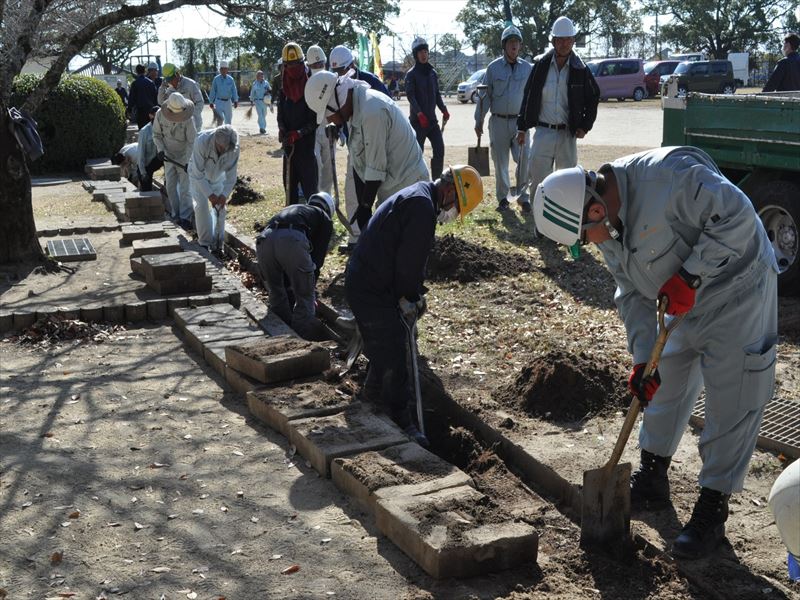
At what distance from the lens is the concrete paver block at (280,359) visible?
5945 millimetres

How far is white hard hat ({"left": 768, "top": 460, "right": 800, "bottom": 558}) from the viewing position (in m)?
2.37

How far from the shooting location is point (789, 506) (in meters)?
2.38

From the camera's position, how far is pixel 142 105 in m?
17.3

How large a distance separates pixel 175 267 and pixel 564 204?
4.78 meters

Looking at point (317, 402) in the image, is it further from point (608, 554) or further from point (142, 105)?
point (142, 105)

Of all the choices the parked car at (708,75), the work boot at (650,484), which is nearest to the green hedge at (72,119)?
the work boot at (650,484)

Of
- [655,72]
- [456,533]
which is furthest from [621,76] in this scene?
[456,533]

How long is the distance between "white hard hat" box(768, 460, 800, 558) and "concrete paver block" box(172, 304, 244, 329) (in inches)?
214

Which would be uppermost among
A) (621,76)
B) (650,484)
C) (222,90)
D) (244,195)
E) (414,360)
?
(222,90)

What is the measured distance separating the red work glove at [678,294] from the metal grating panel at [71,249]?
705cm

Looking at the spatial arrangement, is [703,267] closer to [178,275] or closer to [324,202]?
[324,202]

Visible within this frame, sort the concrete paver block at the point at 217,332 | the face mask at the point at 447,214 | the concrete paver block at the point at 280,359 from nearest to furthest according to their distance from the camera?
the face mask at the point at 447,214 < the concrete paver block at the point at 280,359 < the concrete paver block at the point at 217,332

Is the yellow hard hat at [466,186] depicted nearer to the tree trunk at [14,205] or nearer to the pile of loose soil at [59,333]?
the pile of loose soil at [59,333]

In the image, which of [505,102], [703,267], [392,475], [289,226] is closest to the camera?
[703,267]
